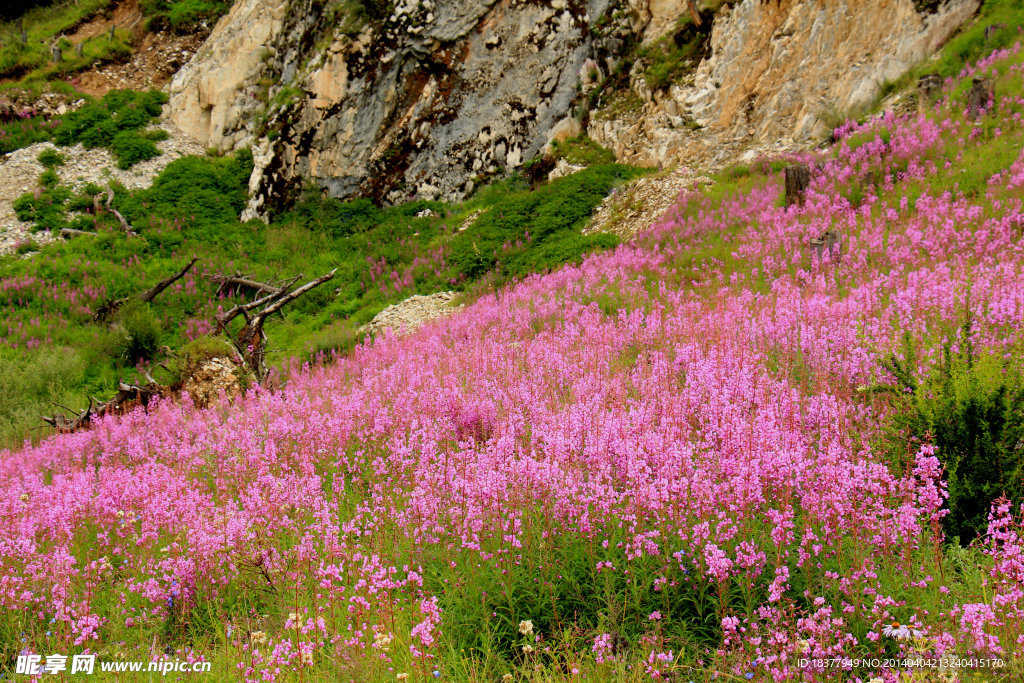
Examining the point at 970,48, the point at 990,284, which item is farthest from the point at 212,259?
the point at 970,48

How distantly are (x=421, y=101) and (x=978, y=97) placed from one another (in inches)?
704

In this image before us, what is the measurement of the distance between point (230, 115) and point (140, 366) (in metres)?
16.6

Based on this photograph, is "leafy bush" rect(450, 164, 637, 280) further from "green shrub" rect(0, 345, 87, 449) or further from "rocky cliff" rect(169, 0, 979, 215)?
"green shrub" rect(0, 345, 87, 449)

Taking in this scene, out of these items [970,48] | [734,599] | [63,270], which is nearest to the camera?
[734,599]

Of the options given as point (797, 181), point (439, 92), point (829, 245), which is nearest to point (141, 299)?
point (439, 92)

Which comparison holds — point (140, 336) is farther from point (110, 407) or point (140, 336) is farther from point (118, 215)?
point (118, 215)

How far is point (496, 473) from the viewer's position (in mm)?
3705

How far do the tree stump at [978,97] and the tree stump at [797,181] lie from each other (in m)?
3.14

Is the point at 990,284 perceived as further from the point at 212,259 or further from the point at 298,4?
the point at 298,4

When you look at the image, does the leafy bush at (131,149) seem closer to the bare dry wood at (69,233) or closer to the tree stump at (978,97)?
the bare dry wood at (69,233)

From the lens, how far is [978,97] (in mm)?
11164

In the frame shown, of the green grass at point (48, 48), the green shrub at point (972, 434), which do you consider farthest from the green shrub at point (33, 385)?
the green grass at point (48, 48)

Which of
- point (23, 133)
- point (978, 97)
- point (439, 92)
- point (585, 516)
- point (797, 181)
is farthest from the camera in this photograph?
point (23, 133)

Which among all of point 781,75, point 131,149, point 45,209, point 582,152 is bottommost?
point 45,209
